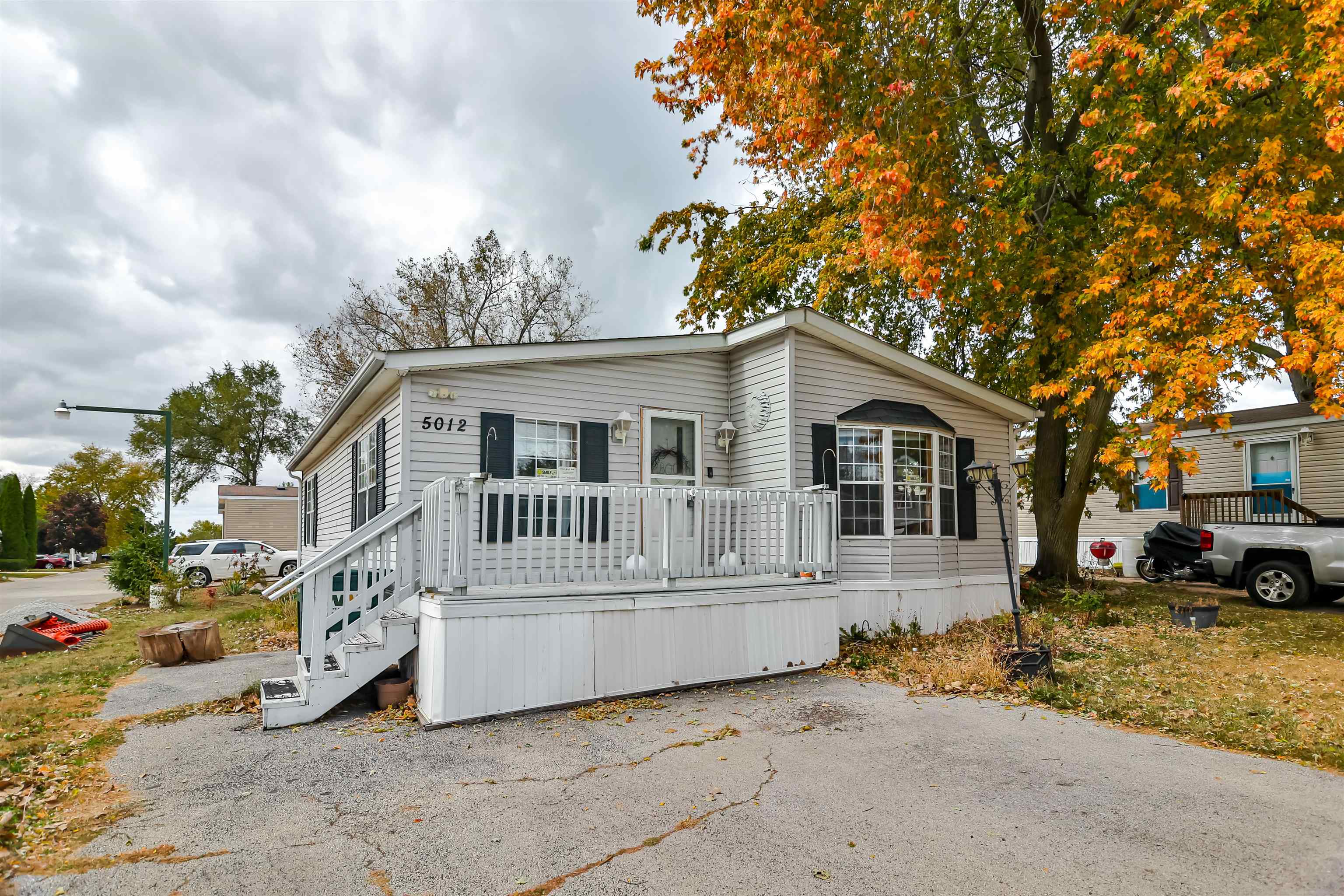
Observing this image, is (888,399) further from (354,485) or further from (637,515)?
(354,485)

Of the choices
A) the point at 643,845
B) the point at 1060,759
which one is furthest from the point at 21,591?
the point at 1060,759

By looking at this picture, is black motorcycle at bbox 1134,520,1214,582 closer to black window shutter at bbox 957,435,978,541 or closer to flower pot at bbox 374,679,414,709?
black window shutter at bbox 957,435,978,541

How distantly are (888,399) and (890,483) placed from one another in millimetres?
1230

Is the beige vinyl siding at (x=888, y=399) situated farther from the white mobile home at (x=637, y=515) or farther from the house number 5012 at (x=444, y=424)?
the house number 5012 at (x=444, y=424)

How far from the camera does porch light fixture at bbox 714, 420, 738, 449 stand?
9.17 m

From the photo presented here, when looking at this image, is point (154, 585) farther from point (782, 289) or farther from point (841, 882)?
point (841, 882)

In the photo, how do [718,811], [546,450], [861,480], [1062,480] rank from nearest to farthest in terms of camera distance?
1. [718,811]
2. [546,450]
3. [861,480]
4. [1062,480]

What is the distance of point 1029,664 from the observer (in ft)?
21.7

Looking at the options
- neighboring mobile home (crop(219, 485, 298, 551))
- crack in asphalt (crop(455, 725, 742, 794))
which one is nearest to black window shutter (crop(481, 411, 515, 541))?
crack in asphalt (crop(455, 725, 742, 794))

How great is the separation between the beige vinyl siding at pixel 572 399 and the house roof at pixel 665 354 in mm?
135

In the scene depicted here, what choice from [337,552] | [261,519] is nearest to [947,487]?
[337,552]

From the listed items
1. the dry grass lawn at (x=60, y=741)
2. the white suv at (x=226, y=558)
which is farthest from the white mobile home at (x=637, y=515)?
the white suv at (x=226, y=558)

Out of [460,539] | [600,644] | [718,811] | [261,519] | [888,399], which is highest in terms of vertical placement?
[888,399]

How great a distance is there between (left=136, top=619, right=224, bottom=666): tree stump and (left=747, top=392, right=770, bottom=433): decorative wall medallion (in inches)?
277
